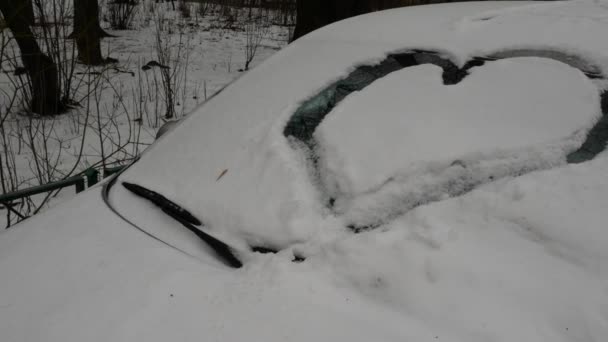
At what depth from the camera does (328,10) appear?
13.4 ft

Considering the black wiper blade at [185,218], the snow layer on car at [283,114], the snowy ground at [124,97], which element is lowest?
the snowy ground at [124,97]

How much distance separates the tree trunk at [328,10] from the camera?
405 centimetres

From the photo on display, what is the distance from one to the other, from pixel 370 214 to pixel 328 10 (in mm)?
3559

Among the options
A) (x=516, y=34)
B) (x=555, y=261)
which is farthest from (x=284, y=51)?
(x=555, y=261)

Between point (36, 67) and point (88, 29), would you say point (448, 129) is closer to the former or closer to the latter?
point (36, 67)

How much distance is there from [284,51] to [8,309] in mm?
1340

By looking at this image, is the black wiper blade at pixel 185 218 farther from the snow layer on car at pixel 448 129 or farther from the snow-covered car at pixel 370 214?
the snow layer on car at pixel 448 129

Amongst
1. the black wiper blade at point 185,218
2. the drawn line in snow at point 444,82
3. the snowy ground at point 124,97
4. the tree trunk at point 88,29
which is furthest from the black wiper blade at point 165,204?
the tree trunk at point 88,29

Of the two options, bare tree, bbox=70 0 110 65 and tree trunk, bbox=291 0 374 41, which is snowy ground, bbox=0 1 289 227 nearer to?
bare tree, bbox=70 0 110 65

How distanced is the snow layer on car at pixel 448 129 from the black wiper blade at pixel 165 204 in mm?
407

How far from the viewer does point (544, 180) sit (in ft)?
3.03

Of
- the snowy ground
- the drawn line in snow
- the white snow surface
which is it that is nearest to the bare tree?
the snowy ground

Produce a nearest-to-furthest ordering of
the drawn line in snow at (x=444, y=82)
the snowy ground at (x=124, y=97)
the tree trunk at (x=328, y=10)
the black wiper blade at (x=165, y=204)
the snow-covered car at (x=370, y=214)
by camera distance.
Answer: the snow-covered car at (x=370, y=214), the drawn line in snow at (x=444, y=82), the black wiper blade at (x=165, y=204), the snowy ground at (x=124, y=97), the tree trunk at (x=328, y=10)

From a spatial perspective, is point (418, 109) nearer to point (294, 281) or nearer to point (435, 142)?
point (435, 142)
